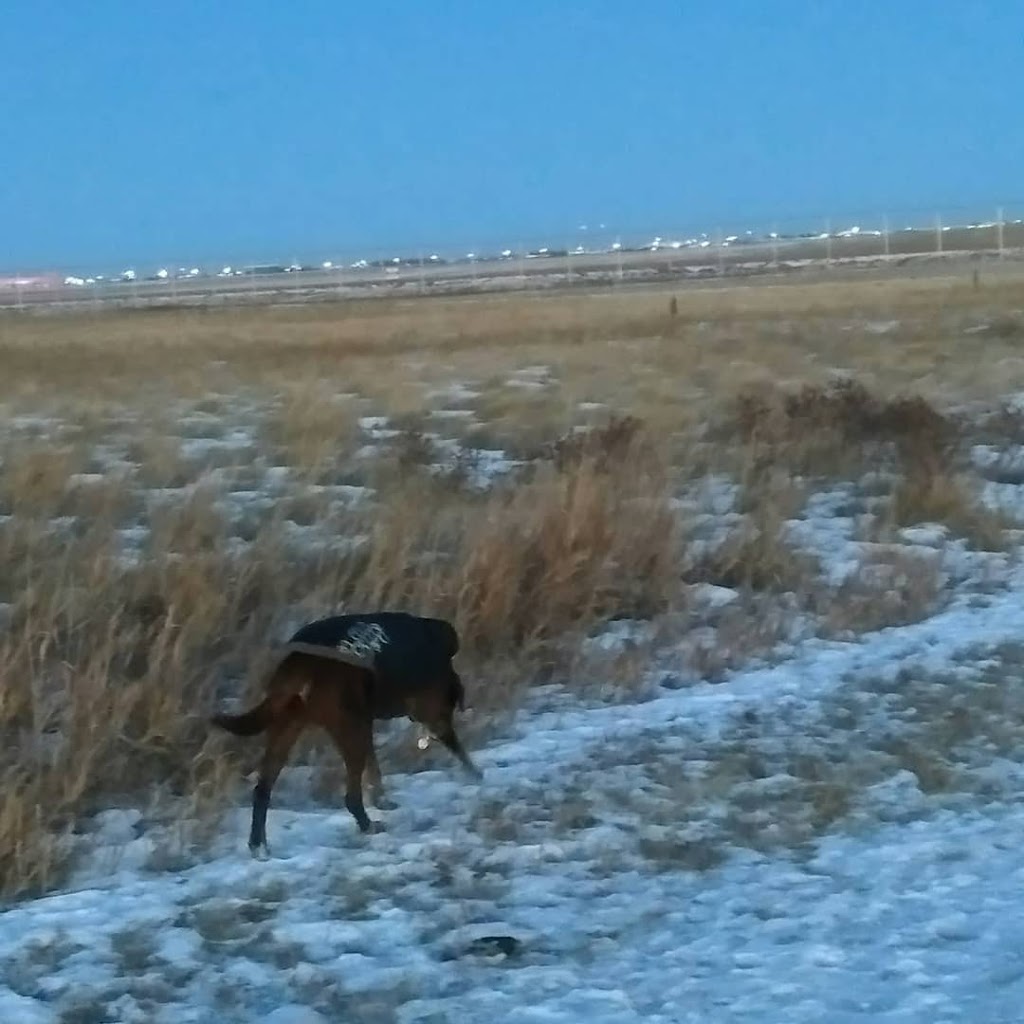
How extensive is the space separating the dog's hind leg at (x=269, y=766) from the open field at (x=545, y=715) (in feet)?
0.35

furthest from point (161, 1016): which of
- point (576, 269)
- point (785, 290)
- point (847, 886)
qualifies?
point (576, 269)

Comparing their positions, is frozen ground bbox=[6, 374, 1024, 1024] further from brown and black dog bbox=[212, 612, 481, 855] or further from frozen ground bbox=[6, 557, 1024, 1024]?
brown and black dog bbox=[212, 612, 481, 855]

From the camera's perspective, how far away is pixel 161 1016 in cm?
360

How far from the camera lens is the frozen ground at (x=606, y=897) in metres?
3.64

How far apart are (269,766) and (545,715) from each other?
181 centimetres

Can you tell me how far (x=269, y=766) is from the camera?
15.4 feet

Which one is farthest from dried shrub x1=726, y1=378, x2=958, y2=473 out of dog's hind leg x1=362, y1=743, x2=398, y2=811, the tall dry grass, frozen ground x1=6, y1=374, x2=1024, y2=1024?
dog's hind leg x1=362, y1=743, x2=398, y2=811

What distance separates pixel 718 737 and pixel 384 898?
1881mm

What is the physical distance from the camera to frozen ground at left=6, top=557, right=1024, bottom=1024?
143 inches

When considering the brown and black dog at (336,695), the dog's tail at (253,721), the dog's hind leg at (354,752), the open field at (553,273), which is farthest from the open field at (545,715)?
the open field at (553,273)

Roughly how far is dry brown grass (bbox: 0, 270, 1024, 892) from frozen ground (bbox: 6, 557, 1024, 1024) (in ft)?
1.80

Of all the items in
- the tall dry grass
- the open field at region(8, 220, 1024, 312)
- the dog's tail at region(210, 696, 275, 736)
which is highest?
the open field at region(8, 220, 1024, 312)

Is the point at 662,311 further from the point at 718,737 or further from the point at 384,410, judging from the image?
the point at 718,737

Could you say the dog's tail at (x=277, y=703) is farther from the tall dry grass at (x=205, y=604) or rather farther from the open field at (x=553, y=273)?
the open field at (x=553, y=273)
